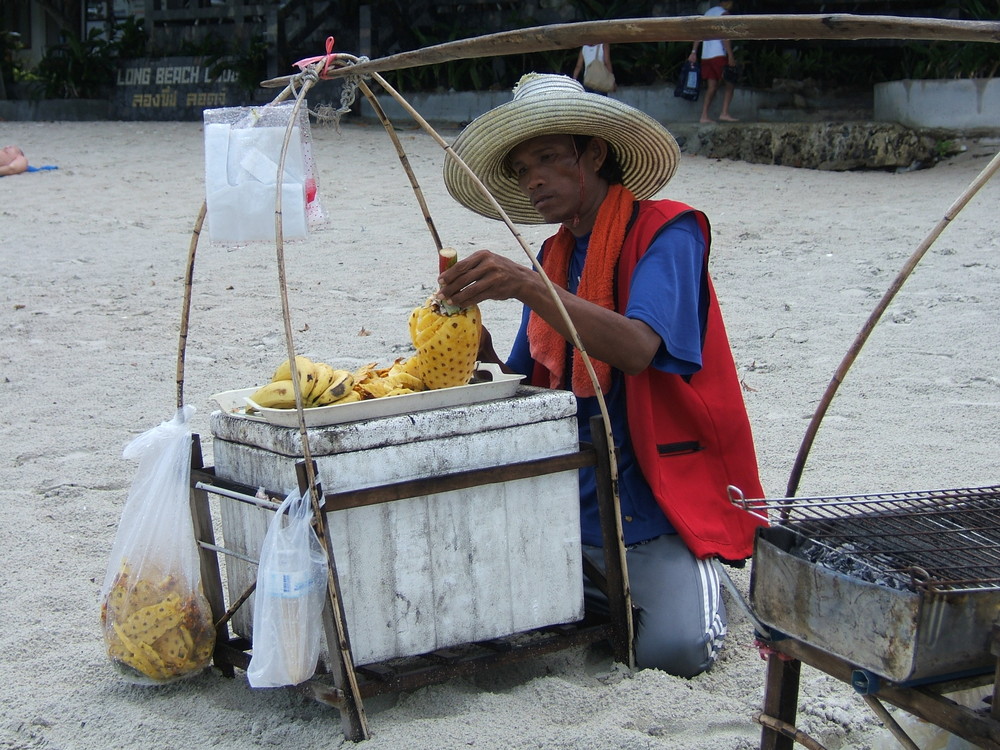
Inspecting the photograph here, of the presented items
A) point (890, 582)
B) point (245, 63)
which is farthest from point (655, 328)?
point (245, 63)

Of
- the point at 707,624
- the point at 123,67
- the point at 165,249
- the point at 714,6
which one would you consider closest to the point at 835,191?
the point at 714,6

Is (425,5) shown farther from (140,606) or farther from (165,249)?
(140,606)

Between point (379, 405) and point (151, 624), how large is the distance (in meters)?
0.69

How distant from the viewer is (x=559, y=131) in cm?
271

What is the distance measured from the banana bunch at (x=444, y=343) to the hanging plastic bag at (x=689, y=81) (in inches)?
317

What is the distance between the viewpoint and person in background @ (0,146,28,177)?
29.7 ft

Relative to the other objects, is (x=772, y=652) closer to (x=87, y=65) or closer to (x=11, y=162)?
(x=11, y=162)

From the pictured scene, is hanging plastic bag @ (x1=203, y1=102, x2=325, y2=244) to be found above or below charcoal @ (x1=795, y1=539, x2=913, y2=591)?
above

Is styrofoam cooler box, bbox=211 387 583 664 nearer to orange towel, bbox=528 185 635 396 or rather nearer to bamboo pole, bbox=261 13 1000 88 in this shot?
orange towel, bbox=528 185 635 396

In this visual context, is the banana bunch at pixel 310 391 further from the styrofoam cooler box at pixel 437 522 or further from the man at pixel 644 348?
the man at pixel 644 348

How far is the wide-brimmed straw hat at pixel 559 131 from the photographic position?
104 inches

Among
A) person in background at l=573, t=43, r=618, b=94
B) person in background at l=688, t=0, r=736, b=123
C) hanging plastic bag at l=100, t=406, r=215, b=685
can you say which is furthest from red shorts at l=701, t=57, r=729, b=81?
hanging plastic bag at l=100, t=406, r=215, b=685

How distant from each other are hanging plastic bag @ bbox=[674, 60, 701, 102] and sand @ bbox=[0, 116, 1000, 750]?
1162 mm

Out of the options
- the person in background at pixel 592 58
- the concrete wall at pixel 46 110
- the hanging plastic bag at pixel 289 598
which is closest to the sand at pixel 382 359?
the hanging plastic bag at pixel 289 598
